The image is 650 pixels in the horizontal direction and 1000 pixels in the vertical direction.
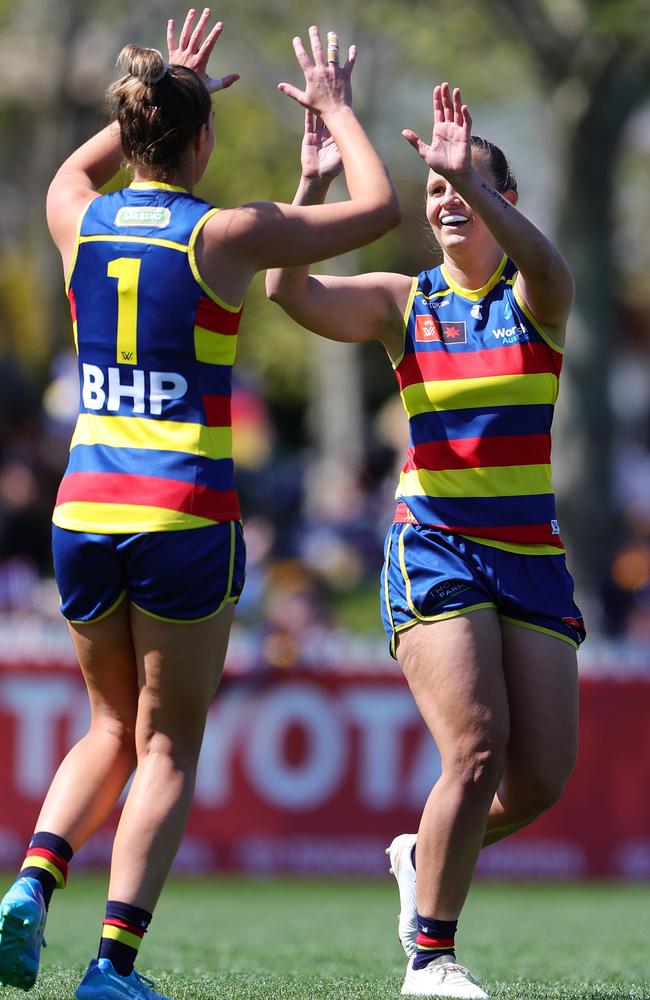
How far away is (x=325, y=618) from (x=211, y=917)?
3342 millimetres

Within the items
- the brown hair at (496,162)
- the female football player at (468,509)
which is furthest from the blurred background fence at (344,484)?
the female football player at (468,509)

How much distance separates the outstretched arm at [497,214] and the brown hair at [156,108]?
70cm

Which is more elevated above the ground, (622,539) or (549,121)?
(549,121)

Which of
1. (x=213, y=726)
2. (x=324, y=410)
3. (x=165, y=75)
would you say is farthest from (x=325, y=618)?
(x=324, y=410)

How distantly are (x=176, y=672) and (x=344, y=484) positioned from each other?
12772 mm

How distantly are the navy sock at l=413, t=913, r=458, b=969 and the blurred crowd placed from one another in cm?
592

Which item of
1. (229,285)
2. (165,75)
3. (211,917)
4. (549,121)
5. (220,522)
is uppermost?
(549,121)

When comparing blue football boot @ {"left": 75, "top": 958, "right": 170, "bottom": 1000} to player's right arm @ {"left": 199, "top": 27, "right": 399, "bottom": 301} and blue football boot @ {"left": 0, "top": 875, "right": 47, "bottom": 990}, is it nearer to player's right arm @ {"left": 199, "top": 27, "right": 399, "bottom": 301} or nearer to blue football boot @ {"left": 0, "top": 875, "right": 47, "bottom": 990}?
blue football boot @ {"left": 0, "top": 875, "right": 47, "bottom": 990}

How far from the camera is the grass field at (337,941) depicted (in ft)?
14.4

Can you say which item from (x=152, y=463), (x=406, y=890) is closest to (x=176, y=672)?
(x=152, y=463)

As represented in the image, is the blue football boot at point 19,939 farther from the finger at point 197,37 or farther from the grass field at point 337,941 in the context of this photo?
the finger at point 197,37

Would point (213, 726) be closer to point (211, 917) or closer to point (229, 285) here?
point (211, 917)

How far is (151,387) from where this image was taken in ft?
12.1

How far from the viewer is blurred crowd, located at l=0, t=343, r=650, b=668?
10.7 meters
